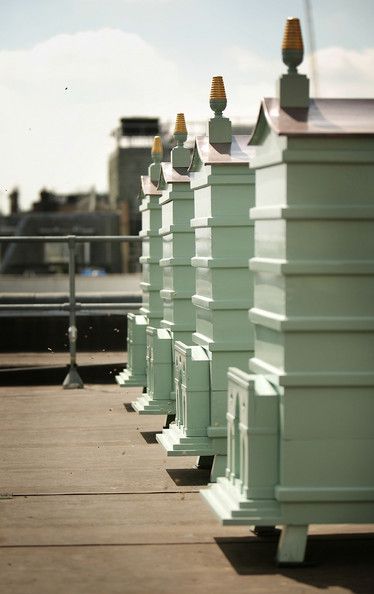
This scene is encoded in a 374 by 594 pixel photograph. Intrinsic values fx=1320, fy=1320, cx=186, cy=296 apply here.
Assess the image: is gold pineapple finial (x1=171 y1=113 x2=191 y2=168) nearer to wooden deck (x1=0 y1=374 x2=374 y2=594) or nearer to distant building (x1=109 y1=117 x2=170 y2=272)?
wooden deck (x1=0 y1=374 x2=374 y2=594)

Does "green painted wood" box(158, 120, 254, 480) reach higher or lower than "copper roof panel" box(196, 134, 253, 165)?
lower

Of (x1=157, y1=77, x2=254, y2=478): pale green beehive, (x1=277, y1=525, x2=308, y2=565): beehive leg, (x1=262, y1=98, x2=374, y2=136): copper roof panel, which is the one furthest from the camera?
(x1=157, y1=77, x2=254, y2=478): pale green beehive

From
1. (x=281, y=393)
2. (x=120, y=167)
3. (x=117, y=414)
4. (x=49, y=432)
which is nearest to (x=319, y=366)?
(x=281, y=393)

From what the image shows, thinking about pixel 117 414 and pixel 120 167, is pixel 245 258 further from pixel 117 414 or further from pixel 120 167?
pixel 120 167

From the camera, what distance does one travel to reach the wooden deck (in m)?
5.84

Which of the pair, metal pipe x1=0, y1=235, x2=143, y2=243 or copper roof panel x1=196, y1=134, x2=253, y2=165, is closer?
copper roof panel x1=196, y1=134, x2=253, y2=165

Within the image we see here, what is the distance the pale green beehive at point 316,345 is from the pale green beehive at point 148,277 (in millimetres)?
5294

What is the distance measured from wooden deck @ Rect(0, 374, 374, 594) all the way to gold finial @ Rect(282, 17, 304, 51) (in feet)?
7.95

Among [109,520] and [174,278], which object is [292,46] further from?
[174,278]

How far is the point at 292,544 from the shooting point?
6137mm

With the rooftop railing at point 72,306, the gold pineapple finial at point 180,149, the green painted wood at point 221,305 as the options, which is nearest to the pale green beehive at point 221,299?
the green painted wood at point 221,305

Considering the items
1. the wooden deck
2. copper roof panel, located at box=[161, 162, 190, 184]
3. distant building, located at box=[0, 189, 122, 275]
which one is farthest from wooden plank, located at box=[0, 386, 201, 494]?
distant building, located at box=[0, 189, 122, 275]

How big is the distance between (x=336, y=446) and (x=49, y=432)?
209 inches

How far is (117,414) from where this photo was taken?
40.4 ft
